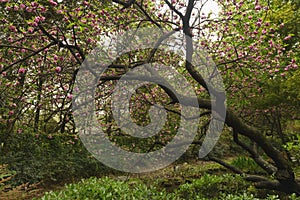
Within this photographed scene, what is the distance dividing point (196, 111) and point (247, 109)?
128 inches

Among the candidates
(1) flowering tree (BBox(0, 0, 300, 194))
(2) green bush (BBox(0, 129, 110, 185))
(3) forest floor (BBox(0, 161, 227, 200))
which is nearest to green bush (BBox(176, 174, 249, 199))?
(1) flowering tree (BBox(0, 0, 300, 194))

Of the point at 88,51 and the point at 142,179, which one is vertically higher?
the point at 88,51

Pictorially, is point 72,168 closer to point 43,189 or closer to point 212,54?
point 43,189

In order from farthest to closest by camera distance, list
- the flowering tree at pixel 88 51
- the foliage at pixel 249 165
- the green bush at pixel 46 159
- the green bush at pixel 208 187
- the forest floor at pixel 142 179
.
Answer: the foliage at pixel 249 165 → the green bush at pixel 46 159 → the forest floor at pixel 142 179 → the green bush at pixel 208 187 → the flowering tree at pixel 88 51

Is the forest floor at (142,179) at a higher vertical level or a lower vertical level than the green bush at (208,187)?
lower

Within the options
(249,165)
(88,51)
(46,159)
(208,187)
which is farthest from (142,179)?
(88,51)

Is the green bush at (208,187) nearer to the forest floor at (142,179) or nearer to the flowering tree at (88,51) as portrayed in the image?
the flowering tree at (88,51)

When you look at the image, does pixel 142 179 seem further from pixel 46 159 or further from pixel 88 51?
pixel 88 51

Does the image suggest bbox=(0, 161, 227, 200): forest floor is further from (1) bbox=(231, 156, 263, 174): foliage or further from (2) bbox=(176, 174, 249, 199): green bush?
(2) bbox=(176, 174, 249, 199): green bush

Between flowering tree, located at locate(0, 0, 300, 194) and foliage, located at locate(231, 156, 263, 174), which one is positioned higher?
flowering tree, located at locate(0, 0, 300, 194)

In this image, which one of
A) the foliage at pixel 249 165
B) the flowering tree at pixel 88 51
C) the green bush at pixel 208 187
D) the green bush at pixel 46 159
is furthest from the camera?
the foliage at pixel 249 165

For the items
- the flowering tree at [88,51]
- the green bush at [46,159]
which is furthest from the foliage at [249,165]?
the green bush at [46,159]

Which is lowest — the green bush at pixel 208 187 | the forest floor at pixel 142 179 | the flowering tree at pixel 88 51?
the forest floor at pixel 142 179

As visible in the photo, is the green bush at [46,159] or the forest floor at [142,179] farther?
the green bush at [46,159]
